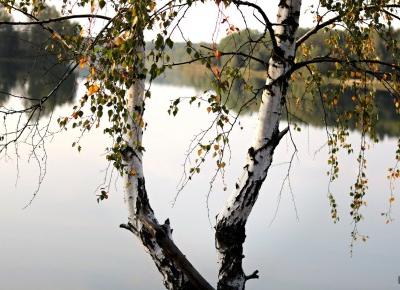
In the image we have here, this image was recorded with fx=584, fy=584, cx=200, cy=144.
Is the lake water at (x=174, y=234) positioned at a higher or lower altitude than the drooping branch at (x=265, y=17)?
higher

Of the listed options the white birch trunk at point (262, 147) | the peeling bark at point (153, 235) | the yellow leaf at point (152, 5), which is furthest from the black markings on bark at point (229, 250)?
the yellow leaf at point (152, 5)

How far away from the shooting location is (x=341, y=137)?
732cm

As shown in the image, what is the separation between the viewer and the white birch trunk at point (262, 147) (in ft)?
18.2

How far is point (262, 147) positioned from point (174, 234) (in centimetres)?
1076

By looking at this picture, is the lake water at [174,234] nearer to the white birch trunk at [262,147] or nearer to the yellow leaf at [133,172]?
the yellow leaf at [133,172]

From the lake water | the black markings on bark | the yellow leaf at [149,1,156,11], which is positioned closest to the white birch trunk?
the black markings on bark

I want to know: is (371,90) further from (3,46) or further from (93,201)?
(3,46)

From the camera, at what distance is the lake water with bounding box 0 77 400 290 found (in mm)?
13336

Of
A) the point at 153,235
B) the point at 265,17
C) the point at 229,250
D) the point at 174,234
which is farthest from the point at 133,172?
the point at 174,234

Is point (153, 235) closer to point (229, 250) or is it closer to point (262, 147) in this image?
point (229, 250)

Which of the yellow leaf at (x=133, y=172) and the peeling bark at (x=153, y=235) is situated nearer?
the yellow leaf at (x=133, y=172)

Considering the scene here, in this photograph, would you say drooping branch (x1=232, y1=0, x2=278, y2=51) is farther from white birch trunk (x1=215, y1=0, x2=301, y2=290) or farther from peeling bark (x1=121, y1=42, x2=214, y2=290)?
peeling bark (x1=121, y1=42, x2=214, y2=290)

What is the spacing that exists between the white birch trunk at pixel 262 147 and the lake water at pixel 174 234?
5604mm

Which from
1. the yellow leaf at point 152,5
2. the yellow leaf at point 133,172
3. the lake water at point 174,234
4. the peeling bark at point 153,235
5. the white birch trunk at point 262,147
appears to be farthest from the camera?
the lake water at point 174,234
